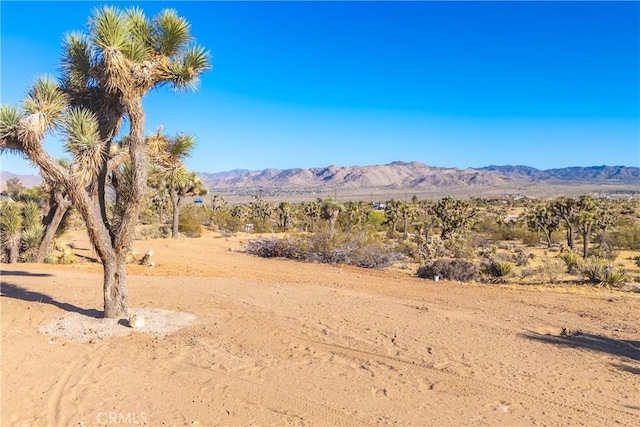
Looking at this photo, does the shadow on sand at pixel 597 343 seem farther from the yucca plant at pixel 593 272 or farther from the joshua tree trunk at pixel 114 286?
the joshua tree trunk at pixel 114 286

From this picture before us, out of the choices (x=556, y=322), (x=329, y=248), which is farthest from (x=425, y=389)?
(x=329, y=248)

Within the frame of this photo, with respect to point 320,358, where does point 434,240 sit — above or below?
below

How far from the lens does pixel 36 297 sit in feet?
35.4

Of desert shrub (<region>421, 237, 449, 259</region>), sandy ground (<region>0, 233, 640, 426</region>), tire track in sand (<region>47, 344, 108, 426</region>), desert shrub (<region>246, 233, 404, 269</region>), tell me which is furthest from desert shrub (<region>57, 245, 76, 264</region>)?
desert shrub (<region>421, 237, 449, 259</region>)

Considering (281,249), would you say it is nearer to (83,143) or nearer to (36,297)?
(36,297)

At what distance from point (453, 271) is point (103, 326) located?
11.5 meters

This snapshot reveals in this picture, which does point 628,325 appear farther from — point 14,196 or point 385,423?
point 14,196

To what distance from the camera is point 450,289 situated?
13.6 metres

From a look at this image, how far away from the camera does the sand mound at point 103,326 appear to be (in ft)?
26.7

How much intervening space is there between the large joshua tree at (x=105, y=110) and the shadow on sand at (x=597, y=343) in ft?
25.6

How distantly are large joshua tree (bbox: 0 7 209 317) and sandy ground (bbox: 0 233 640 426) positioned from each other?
75.7 inches

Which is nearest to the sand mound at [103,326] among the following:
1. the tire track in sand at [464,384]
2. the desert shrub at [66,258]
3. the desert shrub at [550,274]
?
the tire track in sand at [464,384]

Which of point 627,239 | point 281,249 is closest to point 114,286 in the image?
point 281,249

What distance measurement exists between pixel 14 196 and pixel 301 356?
18.3 meters
